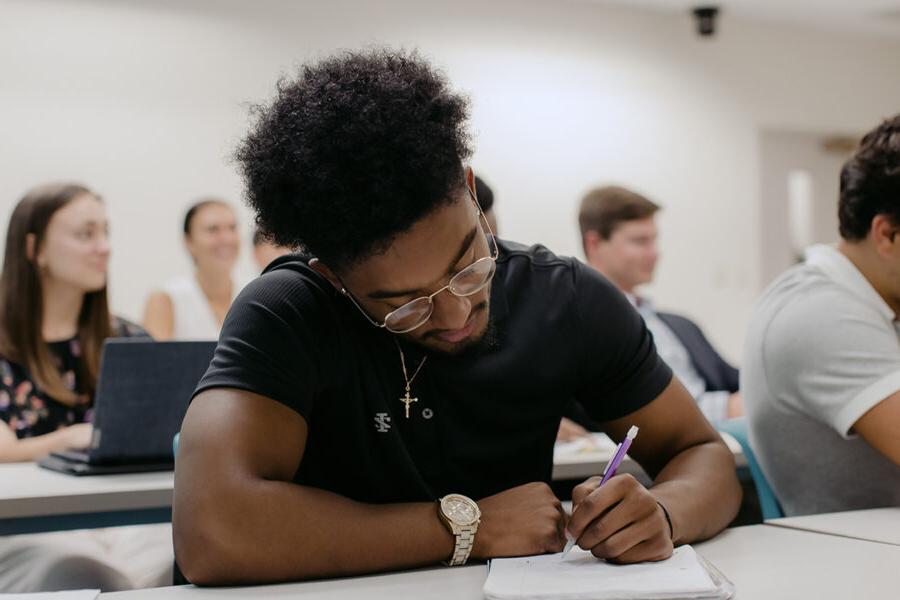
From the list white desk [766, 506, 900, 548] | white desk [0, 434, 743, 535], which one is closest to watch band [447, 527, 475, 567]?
white desk [766, 506, 900, 548]

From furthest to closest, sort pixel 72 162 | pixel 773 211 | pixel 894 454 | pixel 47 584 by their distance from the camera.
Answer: pixel 773 211
pixel 72 162
pixel 47 584
pixel 894 454

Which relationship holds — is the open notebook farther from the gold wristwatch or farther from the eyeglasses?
the eyeglasses

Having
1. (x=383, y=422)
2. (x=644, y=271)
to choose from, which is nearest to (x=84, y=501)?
(x=383, y=422)

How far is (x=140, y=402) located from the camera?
6.64ft

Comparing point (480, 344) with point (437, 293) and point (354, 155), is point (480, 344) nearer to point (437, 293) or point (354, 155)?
point (437, 293)

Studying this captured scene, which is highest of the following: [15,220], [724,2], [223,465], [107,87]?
[724,2]

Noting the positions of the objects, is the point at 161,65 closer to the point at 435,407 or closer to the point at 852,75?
the point at 435,407

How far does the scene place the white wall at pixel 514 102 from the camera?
484 cm

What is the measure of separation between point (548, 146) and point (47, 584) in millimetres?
4518

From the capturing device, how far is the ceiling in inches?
237

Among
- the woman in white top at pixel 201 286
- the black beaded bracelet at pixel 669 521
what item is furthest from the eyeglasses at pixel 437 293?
the woman in white top at pixel 201 286

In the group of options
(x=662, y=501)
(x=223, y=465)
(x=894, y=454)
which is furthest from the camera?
(x=894, y=454)

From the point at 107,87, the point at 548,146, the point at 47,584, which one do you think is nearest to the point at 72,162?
the point at 107,87

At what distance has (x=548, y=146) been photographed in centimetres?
589
